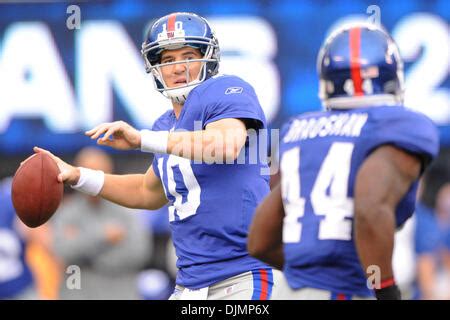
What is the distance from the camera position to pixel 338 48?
369 centimetres

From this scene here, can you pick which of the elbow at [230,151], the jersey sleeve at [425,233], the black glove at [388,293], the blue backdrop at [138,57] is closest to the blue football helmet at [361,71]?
the black glove at [388,293]

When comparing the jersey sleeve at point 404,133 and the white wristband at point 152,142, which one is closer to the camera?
the jersey sleeve at point 404,133

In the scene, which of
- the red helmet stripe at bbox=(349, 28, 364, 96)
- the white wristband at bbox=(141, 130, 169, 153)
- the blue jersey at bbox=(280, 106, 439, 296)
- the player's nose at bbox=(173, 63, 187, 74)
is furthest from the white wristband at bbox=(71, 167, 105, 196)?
the red helmet stripe at bbox=(349, 28, 364, 96)

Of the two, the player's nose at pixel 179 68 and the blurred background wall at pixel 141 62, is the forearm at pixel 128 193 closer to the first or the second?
the player's nose at pixel 179 68

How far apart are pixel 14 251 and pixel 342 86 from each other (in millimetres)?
5386

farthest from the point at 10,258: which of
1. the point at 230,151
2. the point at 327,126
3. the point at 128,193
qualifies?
the point at 327,126

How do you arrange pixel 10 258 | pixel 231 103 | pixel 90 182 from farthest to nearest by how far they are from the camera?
pixel 10 258 → pixel 90 182 → pixel 231 103

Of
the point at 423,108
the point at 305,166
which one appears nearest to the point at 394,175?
the point at 305,166

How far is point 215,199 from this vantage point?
4703 millimetres

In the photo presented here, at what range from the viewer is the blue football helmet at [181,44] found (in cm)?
495

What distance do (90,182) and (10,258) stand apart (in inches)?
143

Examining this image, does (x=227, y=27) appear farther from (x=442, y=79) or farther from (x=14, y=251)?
(x=14, y=251)

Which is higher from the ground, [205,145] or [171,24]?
[171,24]
